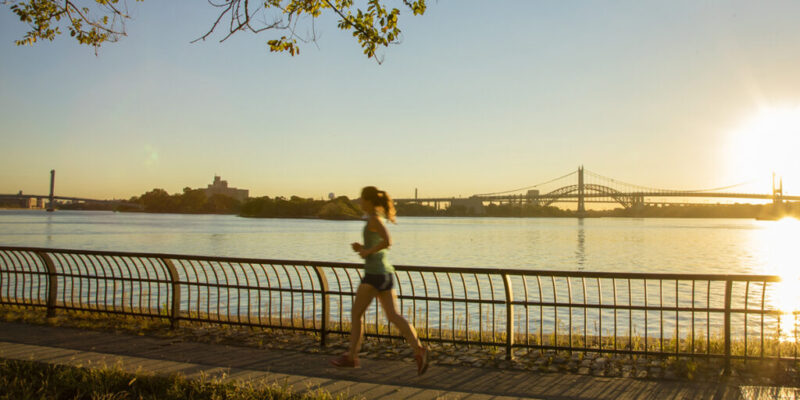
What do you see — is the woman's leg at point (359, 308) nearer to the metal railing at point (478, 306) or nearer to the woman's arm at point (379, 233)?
the woman's arm at point (379, 233)

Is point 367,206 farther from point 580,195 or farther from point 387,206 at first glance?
point 580,195

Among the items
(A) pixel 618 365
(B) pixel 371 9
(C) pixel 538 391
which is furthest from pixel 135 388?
(B) pixel 371 9

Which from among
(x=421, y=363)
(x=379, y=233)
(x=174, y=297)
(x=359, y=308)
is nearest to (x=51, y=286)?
(x=174, y=297)

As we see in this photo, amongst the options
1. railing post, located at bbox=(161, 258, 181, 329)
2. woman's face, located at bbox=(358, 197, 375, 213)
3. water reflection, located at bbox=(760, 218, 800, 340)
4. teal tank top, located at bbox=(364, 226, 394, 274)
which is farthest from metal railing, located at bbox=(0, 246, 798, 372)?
woman's face, located at bbox=(358, 197, 375, 213)

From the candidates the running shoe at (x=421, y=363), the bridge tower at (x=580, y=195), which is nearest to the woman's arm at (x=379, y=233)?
the running shoe at (x=421, y=363)

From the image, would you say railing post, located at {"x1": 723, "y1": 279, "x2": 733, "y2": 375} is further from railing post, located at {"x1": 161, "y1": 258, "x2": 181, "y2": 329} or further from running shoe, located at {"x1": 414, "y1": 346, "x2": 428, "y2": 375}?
railing post, located at {"x1": 161, "y1": 258, "x2": 181, "y2": 329}

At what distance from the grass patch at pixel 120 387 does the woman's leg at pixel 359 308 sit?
907mm

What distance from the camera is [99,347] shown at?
712 cm

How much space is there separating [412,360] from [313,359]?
109 cm

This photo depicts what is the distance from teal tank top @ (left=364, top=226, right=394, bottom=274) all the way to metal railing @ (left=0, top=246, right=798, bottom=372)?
93 cm

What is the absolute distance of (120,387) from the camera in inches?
209

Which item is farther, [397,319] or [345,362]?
[345,362]

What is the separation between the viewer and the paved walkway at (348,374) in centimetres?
532

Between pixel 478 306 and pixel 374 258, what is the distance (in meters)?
9.76
